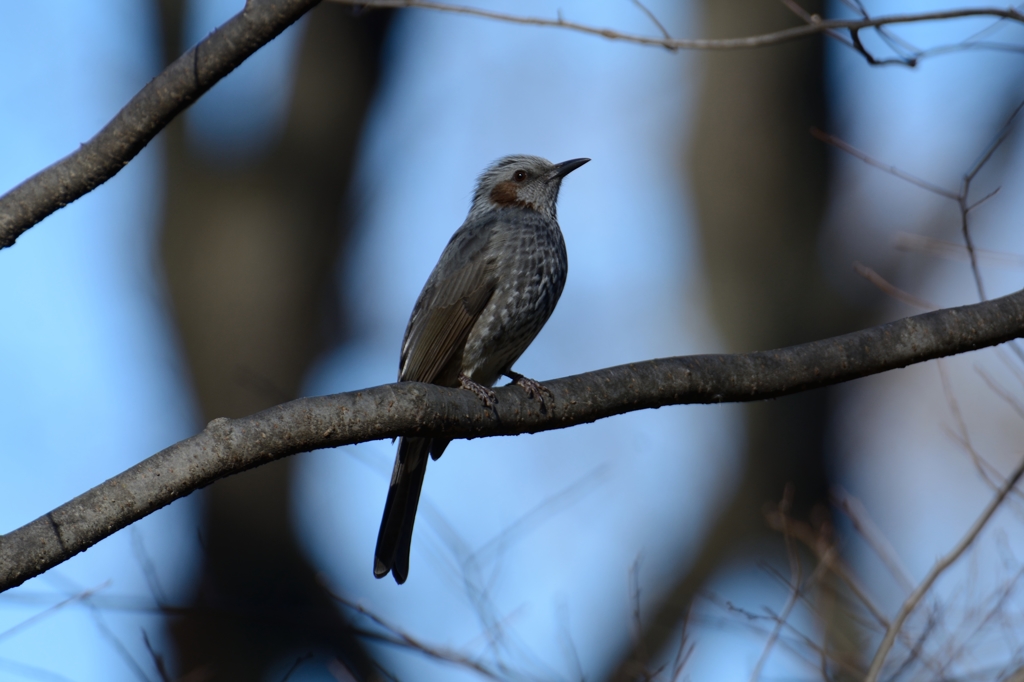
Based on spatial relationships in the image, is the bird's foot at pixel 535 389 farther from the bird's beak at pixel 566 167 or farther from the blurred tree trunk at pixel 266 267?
the blurred tree trunk at pixel 266 267

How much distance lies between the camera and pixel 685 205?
716cm

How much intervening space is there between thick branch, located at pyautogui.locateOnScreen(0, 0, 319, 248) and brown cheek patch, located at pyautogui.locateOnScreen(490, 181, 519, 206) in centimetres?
275

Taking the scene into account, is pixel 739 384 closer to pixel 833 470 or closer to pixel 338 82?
pixel 833 470

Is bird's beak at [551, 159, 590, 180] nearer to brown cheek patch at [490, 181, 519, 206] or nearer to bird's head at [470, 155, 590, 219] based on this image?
bird's head at [470, 155, 590, 219]

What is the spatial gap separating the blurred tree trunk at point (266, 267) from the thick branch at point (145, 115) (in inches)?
131

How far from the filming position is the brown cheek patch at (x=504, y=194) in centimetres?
512

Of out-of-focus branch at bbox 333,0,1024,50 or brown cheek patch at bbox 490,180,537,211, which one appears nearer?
out-of-focus branch at bbox 333,0,1024,50

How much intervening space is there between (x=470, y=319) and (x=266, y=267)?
2617 mm

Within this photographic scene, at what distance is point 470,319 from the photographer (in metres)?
4.10

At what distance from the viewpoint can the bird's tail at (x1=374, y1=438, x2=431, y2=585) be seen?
12.2 feet

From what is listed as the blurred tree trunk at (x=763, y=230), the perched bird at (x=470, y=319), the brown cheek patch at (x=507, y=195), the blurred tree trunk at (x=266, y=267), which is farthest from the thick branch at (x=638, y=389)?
the blurred tree trunk at (x=763, y=230)

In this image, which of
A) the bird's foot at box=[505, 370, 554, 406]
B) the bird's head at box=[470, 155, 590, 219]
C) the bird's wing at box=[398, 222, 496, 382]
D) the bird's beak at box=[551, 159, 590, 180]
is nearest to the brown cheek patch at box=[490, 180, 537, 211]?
the bird's head at box=[470, 155, 590, 219]

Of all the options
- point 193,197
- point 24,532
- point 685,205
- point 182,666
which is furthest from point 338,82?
point 24,532

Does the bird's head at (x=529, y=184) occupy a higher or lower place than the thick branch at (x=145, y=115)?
higher
